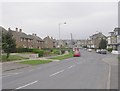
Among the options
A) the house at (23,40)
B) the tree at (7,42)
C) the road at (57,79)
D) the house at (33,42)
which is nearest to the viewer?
the road at (57,79)

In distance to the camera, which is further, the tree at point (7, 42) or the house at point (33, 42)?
the house at point (33, 42)

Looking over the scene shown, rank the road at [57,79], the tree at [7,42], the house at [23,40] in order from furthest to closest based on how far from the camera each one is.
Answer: the house at [23,40] → the tree at [7,42] → the road at [57,79]

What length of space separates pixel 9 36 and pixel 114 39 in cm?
8117

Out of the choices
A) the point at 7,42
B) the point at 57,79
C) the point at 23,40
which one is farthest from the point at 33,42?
the point at 57,79

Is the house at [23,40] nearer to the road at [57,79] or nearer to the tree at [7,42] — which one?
the tree at [7,42]

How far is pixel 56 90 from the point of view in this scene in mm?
11008

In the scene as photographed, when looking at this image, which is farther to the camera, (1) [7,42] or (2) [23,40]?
(2) [23,40]

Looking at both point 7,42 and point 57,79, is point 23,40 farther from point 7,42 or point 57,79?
point 57,79

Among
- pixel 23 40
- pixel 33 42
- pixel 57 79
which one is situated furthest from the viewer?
pixel 33 42

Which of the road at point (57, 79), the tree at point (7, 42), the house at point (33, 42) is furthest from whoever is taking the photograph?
the house at point (33, 42)

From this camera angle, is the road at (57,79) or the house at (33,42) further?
the house at (33,42)

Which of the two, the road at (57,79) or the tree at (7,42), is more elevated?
the tree at (7,42)

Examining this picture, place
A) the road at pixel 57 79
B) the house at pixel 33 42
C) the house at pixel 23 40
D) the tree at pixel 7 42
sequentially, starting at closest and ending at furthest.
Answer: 1. the road at pixel 57 79
2. the tree at pixel 7 42
3. the house at pixel 23 40
4. the house at pixel 33 42

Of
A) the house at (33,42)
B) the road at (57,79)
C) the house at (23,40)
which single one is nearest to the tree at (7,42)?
the road at (57,79)
